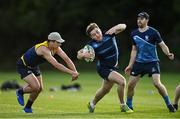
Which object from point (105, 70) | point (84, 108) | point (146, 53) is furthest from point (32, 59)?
point (146, 53)

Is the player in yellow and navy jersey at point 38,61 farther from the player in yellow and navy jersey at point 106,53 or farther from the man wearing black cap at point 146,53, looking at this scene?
the man wearing black cap at point 146,53

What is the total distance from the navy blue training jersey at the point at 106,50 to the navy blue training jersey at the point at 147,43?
80 centimetres

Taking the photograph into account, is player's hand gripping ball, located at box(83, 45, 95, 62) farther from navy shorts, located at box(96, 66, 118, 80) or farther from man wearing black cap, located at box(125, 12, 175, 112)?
man wearing black cap, located at box(125, 12, 175, 112)

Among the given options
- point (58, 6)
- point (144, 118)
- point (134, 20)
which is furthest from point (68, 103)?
point (58, 6)

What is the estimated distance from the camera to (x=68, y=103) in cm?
2081

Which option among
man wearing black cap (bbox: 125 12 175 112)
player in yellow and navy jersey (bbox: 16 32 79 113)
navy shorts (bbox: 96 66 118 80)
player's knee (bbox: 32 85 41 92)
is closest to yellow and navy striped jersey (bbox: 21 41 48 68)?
player in yellow and navy jersey (bbox: 16 32 79 113)

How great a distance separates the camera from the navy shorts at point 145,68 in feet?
56.2

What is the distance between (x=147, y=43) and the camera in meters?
17.1

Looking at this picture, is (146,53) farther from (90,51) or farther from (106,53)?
(90,51)

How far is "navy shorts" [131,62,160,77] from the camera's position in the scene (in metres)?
17.1

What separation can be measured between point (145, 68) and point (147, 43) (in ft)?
2.12

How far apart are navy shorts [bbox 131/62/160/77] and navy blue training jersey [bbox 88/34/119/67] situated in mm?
752

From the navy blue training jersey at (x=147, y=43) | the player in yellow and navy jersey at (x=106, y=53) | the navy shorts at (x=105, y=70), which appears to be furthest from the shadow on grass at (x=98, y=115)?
the navy blue training jersey at (x=147, y=43)

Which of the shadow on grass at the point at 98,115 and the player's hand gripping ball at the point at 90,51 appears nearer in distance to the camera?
the shadow on grass at the point at 98,115
